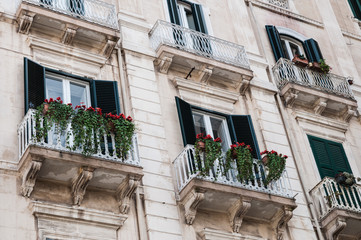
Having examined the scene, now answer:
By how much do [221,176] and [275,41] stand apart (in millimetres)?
6964

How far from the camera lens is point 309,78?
20938mm

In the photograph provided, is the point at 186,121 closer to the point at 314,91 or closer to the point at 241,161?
the point at 241,161

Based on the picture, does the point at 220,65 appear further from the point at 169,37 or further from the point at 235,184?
the point at 235,184

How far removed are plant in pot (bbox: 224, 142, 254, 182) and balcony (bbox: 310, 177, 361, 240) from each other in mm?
2372

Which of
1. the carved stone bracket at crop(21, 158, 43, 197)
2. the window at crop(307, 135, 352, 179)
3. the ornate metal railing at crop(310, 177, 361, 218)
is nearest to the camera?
the carved stone bracket at crop(21, 158, 43, 197)

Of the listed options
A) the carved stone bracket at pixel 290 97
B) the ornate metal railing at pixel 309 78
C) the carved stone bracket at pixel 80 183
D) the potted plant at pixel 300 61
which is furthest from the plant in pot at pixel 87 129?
the potted plant at pixel 300 61

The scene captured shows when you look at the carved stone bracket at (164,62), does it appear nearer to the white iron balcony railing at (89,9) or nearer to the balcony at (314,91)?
the white iron balcony railing at (89,9)

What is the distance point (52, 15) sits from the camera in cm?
1705

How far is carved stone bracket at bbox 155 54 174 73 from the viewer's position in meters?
18.4

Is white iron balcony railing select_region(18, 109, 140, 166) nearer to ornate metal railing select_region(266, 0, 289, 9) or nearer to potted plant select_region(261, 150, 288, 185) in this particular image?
potted plant select_region(261, 150, 288, 185)

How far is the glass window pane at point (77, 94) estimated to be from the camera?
54.7ft

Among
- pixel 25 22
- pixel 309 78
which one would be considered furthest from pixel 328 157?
pixel 25 22

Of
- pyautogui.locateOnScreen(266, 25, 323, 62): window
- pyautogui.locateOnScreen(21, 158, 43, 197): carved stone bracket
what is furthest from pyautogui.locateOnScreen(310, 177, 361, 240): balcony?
pyautogui.locateOnScreen(21, 158, 43, 197): carved stone bracket

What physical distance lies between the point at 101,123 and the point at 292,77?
24.2 ft
